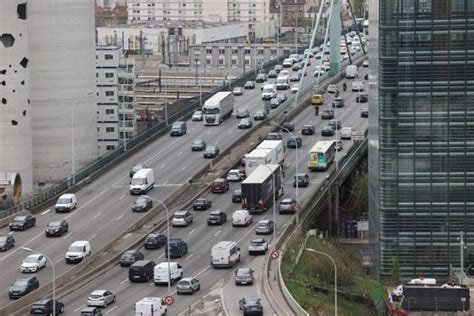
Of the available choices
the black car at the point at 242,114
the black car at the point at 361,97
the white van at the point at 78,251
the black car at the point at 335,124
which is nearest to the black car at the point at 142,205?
the white van at the point at 78,251

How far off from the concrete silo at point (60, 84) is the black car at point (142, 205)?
23667 millimetres

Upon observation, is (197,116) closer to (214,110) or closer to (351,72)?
(214,110)

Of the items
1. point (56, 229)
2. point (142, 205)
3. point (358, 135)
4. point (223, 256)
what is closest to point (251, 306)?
point (223, 256)

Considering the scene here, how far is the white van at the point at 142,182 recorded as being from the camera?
11550 cm

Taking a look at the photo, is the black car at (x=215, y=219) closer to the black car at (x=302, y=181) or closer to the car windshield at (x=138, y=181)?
the car windshield at (x=138, y=181)

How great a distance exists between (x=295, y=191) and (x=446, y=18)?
75.4ft

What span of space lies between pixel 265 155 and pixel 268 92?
167ft

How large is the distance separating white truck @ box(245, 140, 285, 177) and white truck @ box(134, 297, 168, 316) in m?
35.7

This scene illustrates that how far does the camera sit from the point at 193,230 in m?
106

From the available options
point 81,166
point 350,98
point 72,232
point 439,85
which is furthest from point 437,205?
point 350,98

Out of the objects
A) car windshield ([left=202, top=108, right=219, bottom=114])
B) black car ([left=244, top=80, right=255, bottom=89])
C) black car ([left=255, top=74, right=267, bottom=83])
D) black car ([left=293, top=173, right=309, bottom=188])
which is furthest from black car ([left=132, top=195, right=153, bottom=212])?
black car ([left=255, top=74, right=267, bottom=83])

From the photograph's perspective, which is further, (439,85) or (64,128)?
(64,128)

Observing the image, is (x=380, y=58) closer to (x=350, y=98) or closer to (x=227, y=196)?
(x=227, y=196)

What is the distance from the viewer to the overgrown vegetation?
293 feet
